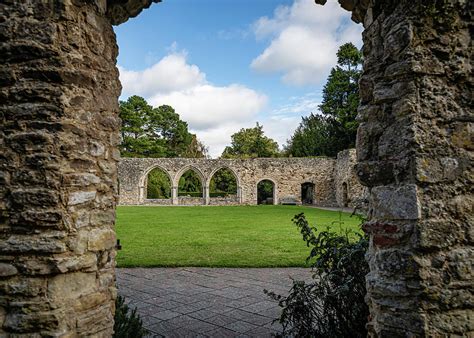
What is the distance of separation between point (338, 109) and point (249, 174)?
967 cm

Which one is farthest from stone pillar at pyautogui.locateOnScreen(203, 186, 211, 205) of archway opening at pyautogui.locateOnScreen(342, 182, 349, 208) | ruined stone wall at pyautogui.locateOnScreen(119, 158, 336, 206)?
archway opening at pyautogui.locateOnScreen(342, 182, 349, 208)

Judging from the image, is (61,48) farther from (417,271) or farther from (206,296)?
(206,296)

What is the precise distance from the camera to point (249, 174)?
27047 millimetres

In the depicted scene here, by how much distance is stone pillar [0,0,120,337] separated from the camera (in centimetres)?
240

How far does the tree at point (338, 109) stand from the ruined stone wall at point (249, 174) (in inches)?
207

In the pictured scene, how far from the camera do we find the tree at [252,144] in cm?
4312

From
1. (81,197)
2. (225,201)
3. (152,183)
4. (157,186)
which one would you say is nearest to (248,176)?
(225,201)

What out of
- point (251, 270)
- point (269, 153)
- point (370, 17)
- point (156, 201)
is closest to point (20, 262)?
point (370, 17)

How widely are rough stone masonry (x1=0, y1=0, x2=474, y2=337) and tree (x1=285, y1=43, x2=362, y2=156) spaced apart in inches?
1119

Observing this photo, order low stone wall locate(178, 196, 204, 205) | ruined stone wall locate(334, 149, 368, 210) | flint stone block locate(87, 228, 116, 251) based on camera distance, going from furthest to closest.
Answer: low stone wall locate(178, 196, 204, 205), ruined stone wall locate(334, 149, 368, 210), flint stone block locate(87, 228, 116, 251)

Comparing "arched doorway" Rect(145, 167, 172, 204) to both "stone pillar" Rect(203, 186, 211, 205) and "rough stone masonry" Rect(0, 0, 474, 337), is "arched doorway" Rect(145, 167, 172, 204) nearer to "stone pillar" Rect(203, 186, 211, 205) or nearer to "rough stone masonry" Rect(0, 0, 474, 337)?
"stone pillar" Rect(203, 186, 211, 205)

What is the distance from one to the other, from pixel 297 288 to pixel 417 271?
1.36 metres

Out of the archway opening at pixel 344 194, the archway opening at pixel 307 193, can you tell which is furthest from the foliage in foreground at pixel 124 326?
the archway opening at pixel 307 193

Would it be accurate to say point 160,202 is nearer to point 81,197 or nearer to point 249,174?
point 249,174
